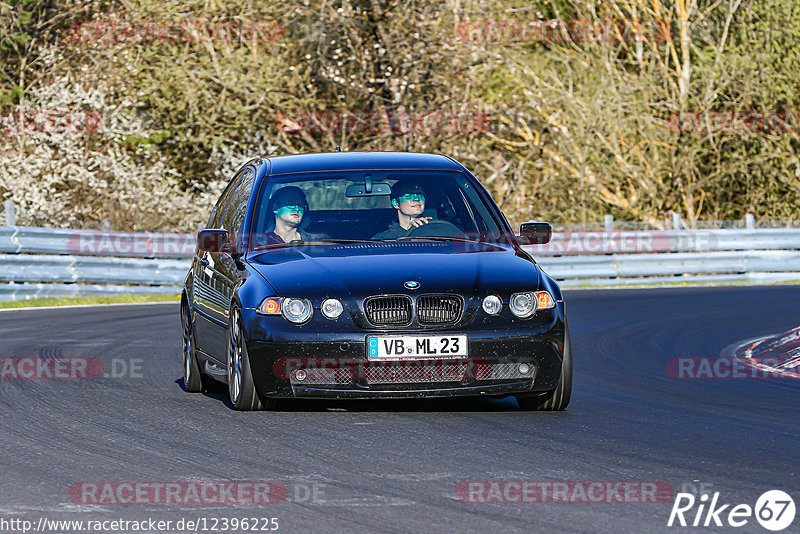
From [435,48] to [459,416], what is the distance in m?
21.1

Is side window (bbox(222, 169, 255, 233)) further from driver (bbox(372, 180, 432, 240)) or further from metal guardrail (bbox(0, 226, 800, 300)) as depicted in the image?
metal guardrail (bbox(0, 226, 800, 300))

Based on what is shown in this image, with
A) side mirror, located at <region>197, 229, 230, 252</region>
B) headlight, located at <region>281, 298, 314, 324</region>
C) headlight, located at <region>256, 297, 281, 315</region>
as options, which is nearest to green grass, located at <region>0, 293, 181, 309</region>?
side mirror, located at <region>197, 229, 230, 252</region>

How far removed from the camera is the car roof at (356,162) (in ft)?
34.2

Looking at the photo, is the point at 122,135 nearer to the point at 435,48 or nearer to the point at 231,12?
the point at 231,12

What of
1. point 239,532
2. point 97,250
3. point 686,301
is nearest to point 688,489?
point 239,532

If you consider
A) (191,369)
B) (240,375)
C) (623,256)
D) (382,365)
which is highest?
(382,365)

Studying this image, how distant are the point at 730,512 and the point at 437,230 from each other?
14.1 feet

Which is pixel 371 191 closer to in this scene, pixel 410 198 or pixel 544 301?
pixel 410 198

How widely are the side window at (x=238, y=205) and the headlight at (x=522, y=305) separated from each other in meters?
2.27

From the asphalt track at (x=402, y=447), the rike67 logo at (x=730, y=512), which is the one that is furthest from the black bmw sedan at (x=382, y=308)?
the rike67 logo at (x=730, y=512)

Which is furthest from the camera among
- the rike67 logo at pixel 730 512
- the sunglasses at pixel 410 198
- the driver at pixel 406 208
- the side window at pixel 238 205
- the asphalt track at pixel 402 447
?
the side window at pixel 238 205

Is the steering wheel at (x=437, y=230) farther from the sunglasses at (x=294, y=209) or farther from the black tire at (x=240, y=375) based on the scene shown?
the black tire at (x=240, y=375)

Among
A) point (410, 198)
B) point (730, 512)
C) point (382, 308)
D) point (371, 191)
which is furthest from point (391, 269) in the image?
point (730, 512)

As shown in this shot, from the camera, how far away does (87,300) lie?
897 inches
